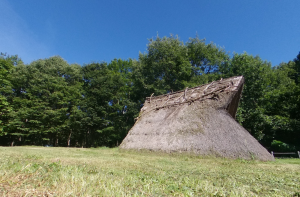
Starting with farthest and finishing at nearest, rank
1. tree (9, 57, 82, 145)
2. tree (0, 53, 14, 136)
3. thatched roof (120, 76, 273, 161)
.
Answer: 1. tree (9, 57, 82, 145)
2. tree (0, 53, 14, 136)
3. thatched roof (120, 76, 273, 161)

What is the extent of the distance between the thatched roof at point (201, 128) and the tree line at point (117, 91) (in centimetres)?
966

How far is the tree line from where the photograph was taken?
1803 centimetres

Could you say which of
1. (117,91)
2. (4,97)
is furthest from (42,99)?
(117,91)

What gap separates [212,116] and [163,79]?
14293 millimetres

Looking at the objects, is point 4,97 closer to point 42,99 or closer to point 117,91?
point 42,99

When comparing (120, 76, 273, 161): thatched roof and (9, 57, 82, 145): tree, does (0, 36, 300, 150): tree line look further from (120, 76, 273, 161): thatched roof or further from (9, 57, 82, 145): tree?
(120, 76, 273, 161): thatched roof

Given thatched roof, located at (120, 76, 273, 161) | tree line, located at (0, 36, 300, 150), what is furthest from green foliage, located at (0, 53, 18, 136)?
thatched roof, located at (120, 76, 273, 161)

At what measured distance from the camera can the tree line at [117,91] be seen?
1803 cm

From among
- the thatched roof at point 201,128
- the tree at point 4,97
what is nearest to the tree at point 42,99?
the tree at point 4,97

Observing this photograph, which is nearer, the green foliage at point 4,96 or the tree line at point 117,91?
the tree line at point 117,91

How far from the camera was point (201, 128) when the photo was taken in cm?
754

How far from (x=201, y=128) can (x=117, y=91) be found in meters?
18.4

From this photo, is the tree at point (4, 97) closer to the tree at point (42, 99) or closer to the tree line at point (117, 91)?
the tree line at point (117, 91)

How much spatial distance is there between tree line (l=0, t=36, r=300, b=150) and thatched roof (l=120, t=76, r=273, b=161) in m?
9.66
